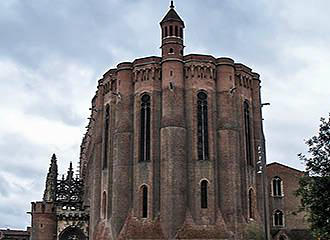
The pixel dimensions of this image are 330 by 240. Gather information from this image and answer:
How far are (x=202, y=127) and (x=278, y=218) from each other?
48.0 feet

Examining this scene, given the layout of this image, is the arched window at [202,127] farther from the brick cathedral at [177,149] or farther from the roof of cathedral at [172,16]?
the roof of cathedral at [172,16]

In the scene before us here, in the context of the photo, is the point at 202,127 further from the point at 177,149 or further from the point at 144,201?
the point at 144,201

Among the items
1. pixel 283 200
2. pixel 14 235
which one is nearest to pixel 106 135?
pixel 283 200

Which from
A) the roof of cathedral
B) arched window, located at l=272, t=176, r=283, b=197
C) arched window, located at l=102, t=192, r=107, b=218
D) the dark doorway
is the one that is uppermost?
the roof of cathedral

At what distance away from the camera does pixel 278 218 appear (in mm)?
59219

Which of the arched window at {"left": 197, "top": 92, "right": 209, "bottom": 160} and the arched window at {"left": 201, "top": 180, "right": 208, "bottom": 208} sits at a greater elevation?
the arched window at {"left": 197, "top": 92, "right": 209, "bottom": 160}

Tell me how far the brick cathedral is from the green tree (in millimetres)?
17437

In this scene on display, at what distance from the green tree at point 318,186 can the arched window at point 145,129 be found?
22325 millimetres

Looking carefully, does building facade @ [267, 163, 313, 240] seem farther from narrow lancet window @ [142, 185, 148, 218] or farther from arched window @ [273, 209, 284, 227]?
narrow lancet window @ [142, 185, 148, 218]

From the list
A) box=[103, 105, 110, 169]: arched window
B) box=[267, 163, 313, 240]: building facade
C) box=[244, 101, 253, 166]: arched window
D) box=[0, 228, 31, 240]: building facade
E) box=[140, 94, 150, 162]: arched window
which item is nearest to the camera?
box=[140, 94, 150, 162]: arched window

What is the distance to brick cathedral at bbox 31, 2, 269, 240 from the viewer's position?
161 feet

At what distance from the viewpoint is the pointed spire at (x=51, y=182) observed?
64000 mm

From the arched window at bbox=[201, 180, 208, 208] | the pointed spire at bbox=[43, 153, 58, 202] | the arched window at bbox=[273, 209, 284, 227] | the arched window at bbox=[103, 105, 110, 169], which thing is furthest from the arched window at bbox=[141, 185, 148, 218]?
the pointed spire at bbox=[43, 153, 58, 202]

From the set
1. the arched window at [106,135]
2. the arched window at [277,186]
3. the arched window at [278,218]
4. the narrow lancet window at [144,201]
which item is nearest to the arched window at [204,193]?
the narrow lancet window at [144,201]
